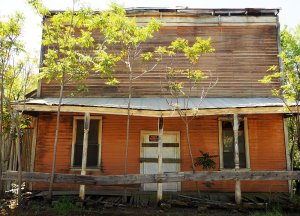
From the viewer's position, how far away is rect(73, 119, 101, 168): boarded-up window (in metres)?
12.2

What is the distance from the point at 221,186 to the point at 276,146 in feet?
8.70

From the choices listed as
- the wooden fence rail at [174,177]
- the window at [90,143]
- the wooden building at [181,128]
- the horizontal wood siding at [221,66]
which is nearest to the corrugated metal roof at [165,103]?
the wooden building at [181,128]

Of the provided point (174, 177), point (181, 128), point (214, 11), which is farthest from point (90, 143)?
point (214, 11)

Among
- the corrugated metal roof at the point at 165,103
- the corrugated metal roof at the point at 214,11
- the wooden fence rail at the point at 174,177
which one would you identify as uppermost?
the corrugated metal roof at the point at 214,11

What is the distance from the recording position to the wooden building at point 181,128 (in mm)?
11906

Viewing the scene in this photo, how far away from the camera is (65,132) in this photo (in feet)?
40.3

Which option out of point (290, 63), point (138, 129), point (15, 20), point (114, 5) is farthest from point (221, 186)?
point (15, 20)

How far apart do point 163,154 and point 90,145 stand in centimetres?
289

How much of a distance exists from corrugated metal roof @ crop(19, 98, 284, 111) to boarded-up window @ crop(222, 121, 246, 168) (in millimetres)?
1135

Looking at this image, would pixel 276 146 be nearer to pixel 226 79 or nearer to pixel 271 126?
pixel 271 126

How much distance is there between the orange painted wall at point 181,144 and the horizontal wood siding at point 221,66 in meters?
1.24

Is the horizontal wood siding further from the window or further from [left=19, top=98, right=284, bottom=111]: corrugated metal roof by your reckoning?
the window

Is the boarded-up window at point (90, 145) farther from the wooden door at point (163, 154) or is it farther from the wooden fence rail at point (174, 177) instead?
the wooden fence rail at point (174, 177)

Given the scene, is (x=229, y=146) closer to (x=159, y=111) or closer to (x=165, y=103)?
(x=165, y=103)
